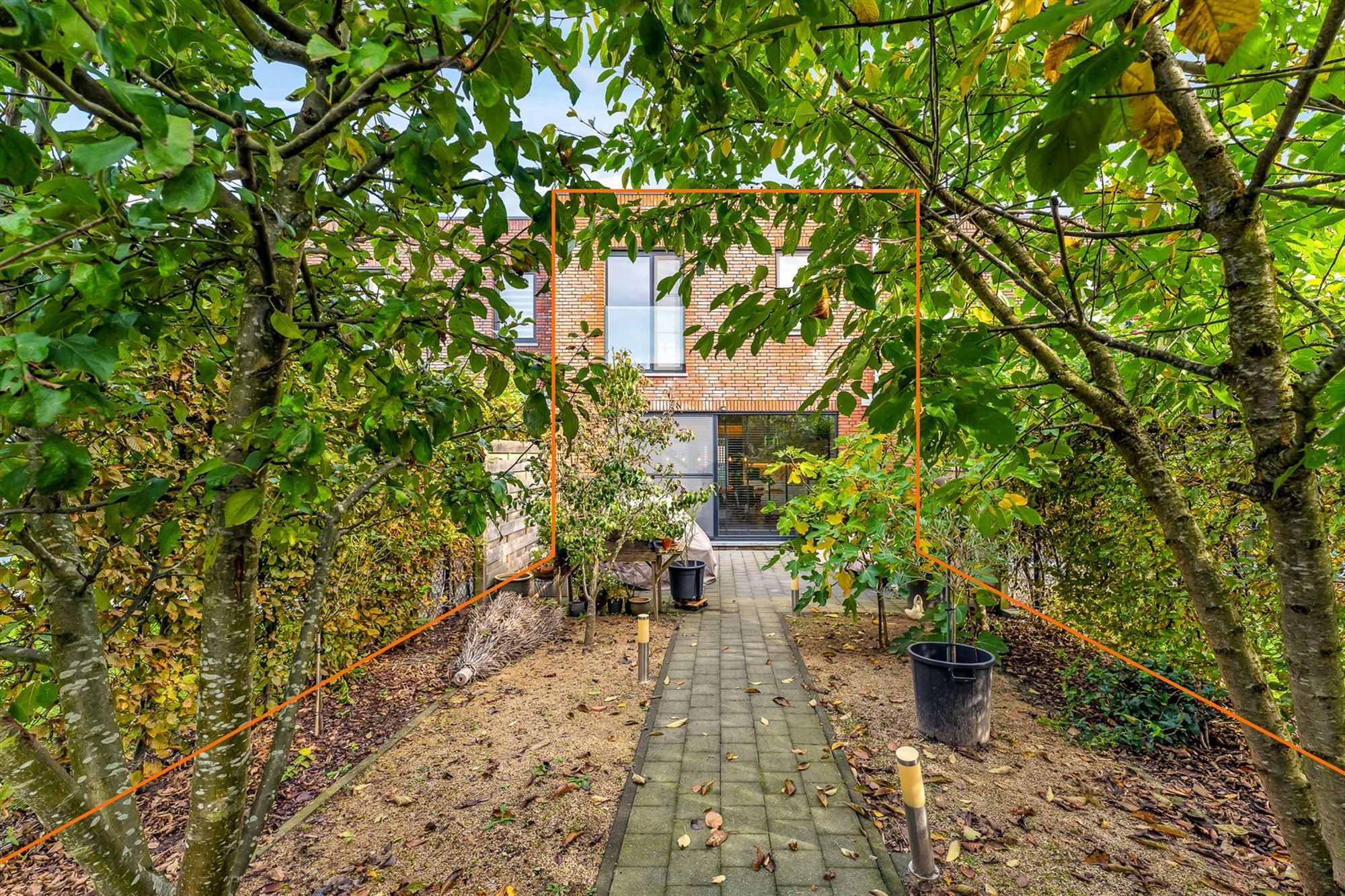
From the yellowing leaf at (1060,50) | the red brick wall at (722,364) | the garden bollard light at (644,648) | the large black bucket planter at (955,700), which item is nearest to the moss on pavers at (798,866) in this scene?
the large black bucket planter at (955,700)

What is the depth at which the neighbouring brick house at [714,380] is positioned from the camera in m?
4.59

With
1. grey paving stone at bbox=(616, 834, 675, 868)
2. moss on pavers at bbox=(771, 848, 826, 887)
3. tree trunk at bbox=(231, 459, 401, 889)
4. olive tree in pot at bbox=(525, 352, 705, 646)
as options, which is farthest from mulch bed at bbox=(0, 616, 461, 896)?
moss on pavers at bbox=(771, 848, 826, 887)

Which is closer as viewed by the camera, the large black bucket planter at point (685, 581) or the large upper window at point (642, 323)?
the large upper window at point (642, 323)

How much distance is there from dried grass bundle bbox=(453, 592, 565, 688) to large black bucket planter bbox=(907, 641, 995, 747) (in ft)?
10.6

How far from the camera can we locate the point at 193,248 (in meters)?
1.22

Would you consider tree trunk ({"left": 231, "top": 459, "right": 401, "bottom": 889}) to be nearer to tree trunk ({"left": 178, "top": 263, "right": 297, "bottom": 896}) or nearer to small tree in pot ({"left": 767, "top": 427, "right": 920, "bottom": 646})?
tree trunk ({"left": 178, "top": 263, "right": 297, "bottom": 896})

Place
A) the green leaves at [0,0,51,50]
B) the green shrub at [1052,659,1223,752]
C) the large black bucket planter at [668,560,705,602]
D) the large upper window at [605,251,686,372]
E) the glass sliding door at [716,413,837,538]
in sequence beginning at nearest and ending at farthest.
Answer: the green leaves at [0,0,51,50] < the green shrub at [1052,659,1223,752] < the glass sliding door at [716,413,837,538] < the large upper window at [605,251,686,372] < the large black bucket planter at [668,560,705,602]

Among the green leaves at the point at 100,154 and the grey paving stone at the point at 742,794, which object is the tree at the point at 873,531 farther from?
the green leaves at the point at 100,154

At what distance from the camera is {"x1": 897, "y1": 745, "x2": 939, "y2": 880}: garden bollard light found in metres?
2.12

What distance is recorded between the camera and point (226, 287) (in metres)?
1.67

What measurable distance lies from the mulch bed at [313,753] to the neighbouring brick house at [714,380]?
111 inches

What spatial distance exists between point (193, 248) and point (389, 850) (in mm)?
2515

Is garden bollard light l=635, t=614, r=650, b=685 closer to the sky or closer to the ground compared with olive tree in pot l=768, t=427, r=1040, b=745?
closer to the ground

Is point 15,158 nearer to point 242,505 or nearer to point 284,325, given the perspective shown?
point 284,325
